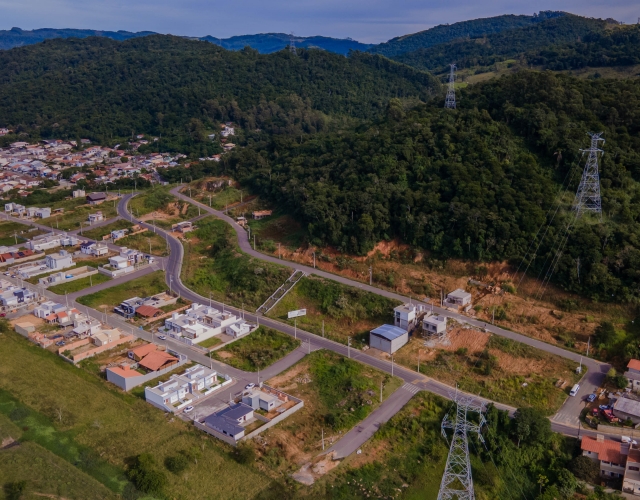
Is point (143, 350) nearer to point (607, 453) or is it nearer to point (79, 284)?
point (79, 284)

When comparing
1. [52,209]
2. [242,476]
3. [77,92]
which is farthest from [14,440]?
[77,92]

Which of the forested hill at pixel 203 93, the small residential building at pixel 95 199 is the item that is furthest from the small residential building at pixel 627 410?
the forested hill at pixel 203 93

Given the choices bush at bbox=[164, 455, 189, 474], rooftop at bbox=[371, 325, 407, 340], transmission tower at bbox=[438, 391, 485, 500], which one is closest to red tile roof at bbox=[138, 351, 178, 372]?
bush at bbox=[164, 455, 189, 474]

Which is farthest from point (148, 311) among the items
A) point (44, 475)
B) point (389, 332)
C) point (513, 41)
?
point (513, 41)

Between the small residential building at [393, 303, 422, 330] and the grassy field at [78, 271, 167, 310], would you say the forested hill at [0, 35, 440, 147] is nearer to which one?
the grassy field at [78, 271, 167, 310]

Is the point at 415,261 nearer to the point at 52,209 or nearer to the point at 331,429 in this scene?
the point at 331,429
